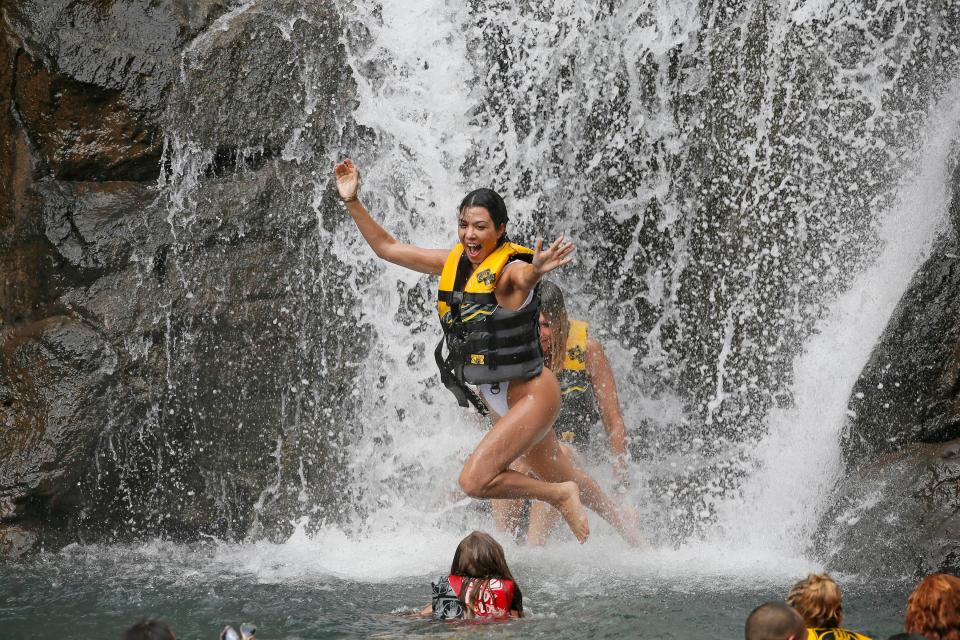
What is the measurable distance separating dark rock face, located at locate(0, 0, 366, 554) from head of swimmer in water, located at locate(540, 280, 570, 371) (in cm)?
199

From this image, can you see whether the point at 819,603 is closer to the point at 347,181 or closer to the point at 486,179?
the point at 347,181

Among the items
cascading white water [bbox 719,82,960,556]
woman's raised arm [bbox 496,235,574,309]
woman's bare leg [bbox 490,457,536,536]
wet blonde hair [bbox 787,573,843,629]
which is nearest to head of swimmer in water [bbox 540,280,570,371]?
woman's bare leg [bbox 490,457,536,536]

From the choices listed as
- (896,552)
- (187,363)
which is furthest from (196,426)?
(896,552)

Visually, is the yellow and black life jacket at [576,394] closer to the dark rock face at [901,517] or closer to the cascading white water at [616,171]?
the cascading white water at [616,171]

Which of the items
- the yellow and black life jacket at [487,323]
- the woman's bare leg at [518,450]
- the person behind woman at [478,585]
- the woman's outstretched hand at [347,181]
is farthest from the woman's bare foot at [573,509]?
the woman's outstretched hand at [347,181]

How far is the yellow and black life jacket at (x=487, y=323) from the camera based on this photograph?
5586 mm

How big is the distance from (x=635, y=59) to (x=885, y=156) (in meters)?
1.86

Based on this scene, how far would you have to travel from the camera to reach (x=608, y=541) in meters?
7.04

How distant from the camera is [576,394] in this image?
24.7 ft

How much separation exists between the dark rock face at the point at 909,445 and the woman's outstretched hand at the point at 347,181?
3.28 meters

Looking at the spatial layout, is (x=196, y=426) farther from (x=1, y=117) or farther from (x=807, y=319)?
(x=807, y=319)

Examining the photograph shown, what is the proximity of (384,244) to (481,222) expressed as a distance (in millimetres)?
635

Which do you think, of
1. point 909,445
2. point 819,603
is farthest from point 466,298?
point 909,445

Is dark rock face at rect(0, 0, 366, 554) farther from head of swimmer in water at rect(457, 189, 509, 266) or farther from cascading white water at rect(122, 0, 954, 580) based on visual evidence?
head of swimmer in water at rect(457, 189, 509, 266)
